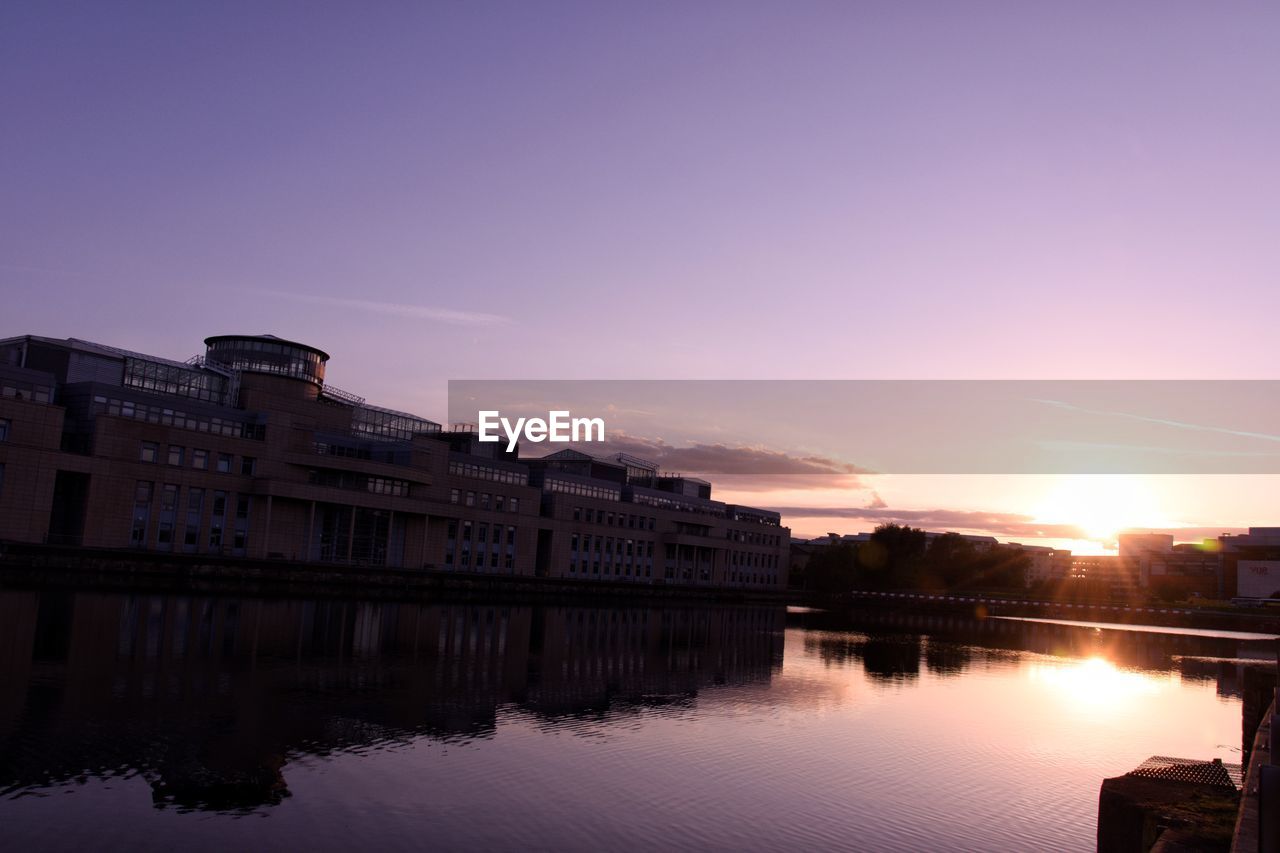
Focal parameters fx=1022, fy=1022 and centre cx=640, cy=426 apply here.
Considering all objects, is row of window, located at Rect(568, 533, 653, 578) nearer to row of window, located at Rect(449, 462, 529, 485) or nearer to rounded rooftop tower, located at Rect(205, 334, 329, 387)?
row of window, located at Rect(449, 462, 529, 485)

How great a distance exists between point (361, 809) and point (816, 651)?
184 ft

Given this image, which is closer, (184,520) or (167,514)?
(167,514)

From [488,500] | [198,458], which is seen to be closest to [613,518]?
[488,500]

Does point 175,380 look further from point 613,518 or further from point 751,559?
point 751,559

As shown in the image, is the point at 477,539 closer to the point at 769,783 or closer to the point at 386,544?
the point at 386,544

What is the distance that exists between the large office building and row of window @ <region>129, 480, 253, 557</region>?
13cm

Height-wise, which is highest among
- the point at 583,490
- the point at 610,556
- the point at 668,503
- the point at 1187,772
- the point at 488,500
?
the point at 583,490

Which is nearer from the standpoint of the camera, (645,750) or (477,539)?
(645,750)

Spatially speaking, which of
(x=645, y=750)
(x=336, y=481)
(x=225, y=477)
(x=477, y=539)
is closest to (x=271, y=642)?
(x=645, y=750)

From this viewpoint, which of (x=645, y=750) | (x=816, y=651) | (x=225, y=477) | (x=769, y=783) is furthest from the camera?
(x=225, y=477)

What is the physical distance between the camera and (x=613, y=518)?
158 metres

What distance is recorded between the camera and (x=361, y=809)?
21.2 m

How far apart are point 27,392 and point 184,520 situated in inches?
703

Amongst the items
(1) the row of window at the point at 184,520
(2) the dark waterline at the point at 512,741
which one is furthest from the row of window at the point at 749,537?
(2) the dark waterline at the point at 512,741
